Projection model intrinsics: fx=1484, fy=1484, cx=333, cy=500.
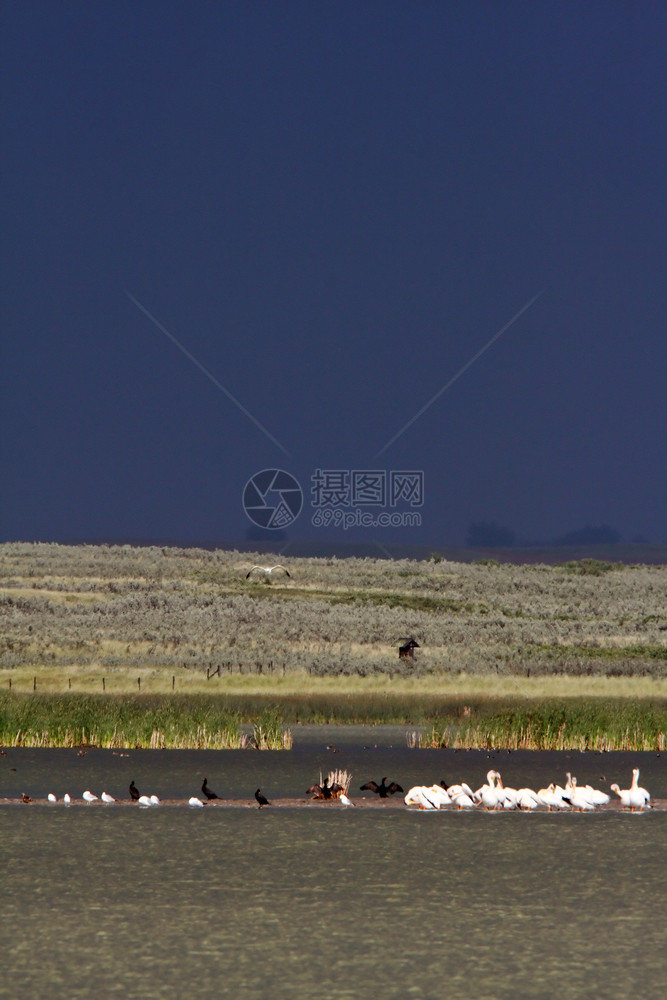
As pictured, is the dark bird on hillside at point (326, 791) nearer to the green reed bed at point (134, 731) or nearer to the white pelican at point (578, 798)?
→ the white pelican at point (578, 798)

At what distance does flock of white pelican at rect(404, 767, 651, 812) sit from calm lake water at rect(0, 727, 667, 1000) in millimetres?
268

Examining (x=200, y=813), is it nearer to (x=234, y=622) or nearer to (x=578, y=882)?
(x=578, y=882)

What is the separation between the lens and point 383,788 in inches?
881

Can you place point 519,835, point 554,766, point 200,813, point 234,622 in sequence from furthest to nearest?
point 234,622, point 554,766, point 200,813, point 519,835

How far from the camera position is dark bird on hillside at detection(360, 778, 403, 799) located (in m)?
22.4

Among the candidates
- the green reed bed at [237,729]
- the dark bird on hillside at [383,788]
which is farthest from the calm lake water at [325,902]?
the green reed bed at [237,729]

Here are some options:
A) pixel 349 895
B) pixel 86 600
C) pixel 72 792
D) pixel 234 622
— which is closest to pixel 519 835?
pixel 349 895

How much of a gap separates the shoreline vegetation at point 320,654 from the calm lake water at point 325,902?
831 cm

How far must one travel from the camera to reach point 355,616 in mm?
72875

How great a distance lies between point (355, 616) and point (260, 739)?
140 feet

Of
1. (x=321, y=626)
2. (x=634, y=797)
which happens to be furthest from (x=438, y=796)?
(x=321, y=626)

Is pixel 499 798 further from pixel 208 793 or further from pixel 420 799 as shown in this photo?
pixel 208 793

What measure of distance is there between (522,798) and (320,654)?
4011cm

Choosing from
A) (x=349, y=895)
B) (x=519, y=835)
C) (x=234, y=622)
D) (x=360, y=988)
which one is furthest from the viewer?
(x=234, y=622)
